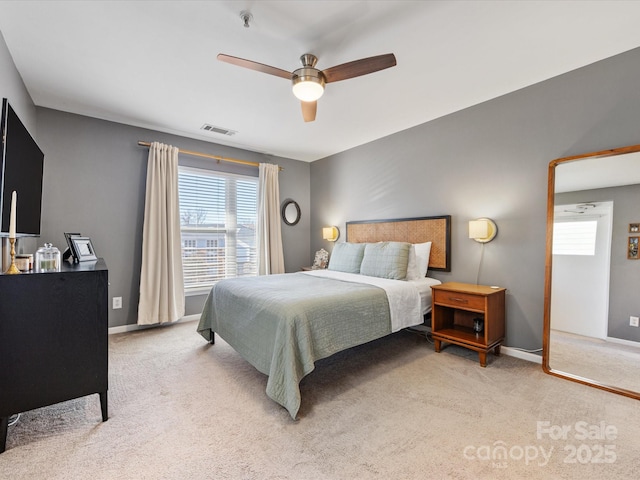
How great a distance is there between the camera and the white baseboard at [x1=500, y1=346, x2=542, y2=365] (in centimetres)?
267

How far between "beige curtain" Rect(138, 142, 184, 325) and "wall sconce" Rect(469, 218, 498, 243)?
11.4 feet

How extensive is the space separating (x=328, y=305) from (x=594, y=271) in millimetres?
2179

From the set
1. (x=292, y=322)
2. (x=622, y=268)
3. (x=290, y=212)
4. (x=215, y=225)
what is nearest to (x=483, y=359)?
(x=622, y=268)

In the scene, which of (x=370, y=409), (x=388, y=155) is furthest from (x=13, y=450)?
(x=388, y=155)

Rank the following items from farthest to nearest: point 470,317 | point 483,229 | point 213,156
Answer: point 213,156 < point 470,317 < point 483,229

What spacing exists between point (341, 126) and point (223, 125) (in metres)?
1.48

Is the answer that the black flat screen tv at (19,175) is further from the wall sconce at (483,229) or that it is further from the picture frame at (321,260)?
the wall sconce at (483,229)

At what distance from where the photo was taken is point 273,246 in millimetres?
4656

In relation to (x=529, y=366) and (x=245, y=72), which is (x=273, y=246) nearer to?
(x=245, y=72)

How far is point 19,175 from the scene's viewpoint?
1971mm

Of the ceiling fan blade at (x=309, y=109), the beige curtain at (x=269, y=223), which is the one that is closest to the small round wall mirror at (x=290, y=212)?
the beige curtain at (x=269, y=223)

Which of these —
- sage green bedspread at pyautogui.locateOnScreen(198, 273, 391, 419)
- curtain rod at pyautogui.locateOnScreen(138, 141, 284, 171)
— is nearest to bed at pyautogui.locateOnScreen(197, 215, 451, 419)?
sage green bedspread at pyautogui.locateOnScreen(198, 273, 391, 419)

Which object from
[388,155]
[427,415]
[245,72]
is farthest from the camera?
[388,155]

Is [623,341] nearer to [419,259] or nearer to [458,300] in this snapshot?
[458,300]
